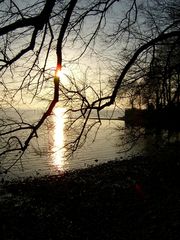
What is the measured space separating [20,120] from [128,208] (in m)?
11.7

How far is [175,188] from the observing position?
1777 cm

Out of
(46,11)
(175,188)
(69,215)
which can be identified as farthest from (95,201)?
(46,11)

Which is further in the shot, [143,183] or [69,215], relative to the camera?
[143,183]

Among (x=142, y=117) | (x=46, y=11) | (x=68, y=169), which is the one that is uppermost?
(x=46, y=11)

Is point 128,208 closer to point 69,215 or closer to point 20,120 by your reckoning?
point 69,215

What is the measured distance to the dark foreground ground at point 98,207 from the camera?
12891 millimetres

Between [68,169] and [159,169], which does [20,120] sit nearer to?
[159,169]

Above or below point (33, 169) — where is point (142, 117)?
above

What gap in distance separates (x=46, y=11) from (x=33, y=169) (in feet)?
99.1

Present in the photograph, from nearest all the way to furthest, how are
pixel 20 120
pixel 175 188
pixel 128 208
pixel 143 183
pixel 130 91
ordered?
pixel 20 120 → pixel 130 91 → pixel 128 208 → pixel 175 188 → pixel 143 183

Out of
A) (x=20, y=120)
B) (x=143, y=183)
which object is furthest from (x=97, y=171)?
(x=20, y=120)

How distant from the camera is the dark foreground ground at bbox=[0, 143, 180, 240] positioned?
508 inches

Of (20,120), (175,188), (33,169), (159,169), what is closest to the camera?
(20,120)

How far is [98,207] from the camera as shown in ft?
56.2
